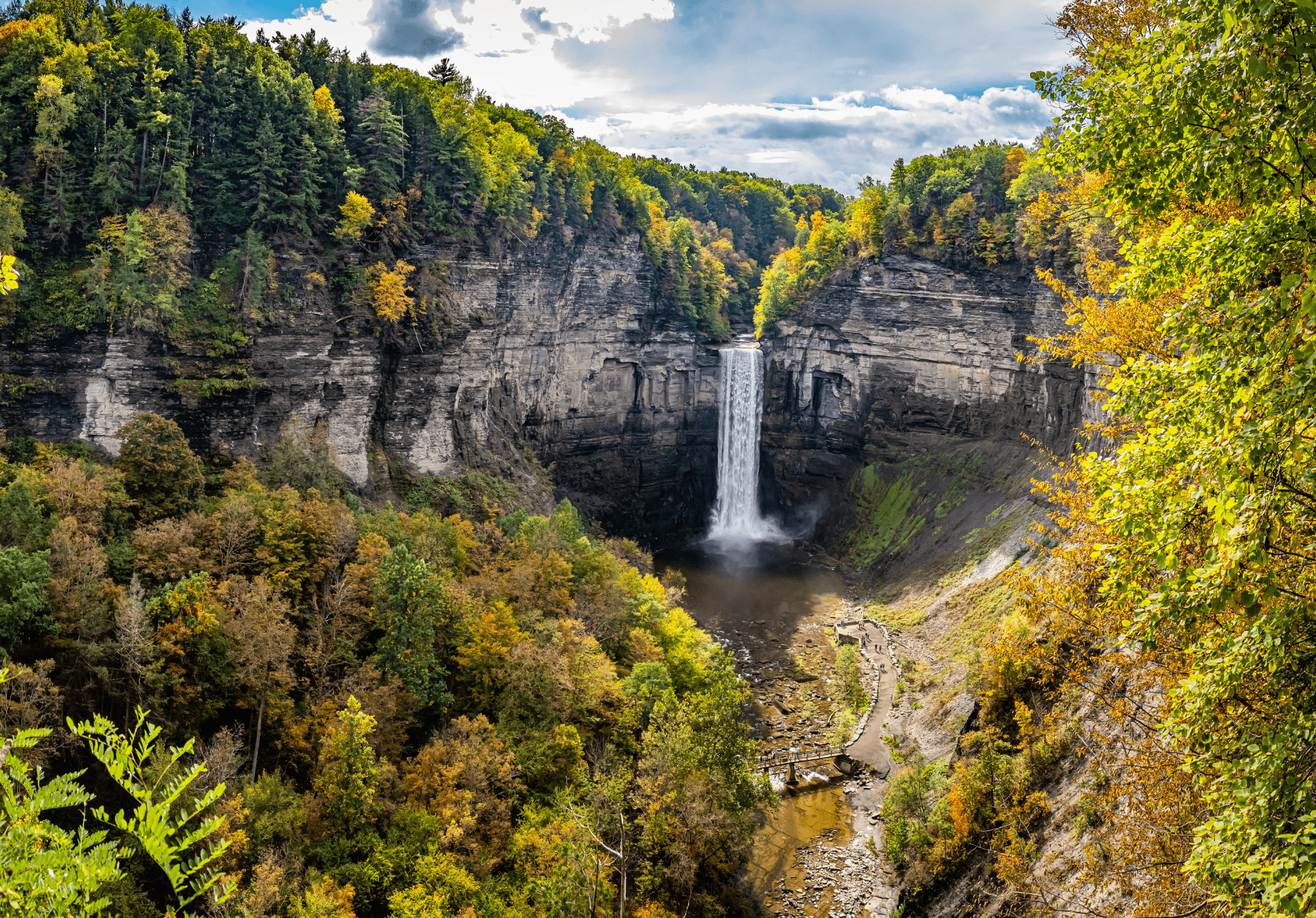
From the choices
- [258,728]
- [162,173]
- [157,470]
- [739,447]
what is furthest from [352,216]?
[739,447]

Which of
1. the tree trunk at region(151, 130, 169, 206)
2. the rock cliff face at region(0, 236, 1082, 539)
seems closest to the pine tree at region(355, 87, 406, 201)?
the rock cliff face at region(0, 236, 1082, 539)

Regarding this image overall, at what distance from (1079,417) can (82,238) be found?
57200mm

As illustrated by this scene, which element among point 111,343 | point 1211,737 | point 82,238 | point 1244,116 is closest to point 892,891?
point 1211,737

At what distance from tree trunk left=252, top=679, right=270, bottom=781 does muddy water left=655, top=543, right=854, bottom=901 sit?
18105 mm

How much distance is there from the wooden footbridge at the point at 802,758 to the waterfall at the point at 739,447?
36800 millimetres

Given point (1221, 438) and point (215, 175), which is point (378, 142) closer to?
point (215, 175)

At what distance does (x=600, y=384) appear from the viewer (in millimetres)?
71812

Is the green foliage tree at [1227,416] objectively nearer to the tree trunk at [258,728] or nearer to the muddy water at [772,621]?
the muddy water at [772,621]

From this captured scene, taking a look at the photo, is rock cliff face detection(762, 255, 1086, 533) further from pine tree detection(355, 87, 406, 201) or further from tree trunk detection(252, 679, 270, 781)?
tree trunk detection(252, 679, 270, 781)

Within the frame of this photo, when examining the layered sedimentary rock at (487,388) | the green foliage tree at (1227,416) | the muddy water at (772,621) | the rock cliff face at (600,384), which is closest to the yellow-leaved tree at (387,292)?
the rock cliff face at (600,384)

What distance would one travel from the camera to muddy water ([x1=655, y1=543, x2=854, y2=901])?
3209 centimetres

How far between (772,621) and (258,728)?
1419 inches

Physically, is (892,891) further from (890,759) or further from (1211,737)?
(1211,737)

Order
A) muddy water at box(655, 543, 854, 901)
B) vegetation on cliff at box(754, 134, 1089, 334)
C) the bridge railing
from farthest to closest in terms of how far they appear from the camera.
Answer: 1. vegetation on cliff at box(754, 134, 1089, 334)
2. the bridge railing
3. muddy water at box(655, 543, 854, 901)
